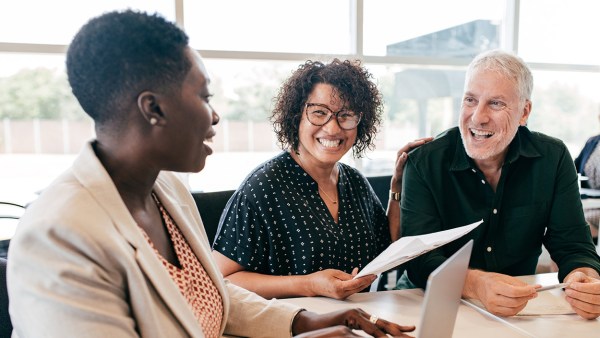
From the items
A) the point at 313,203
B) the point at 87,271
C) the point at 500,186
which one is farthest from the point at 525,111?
the point at 87,271

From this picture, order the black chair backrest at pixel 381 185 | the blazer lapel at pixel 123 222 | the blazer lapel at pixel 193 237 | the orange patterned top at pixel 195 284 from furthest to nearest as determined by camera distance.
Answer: the black chair backrest at pixel 381 185, the blazer lapel at pixel 193 237, the orange patterned top at pixel 195 284, the blazer lapel at pixel 123 222

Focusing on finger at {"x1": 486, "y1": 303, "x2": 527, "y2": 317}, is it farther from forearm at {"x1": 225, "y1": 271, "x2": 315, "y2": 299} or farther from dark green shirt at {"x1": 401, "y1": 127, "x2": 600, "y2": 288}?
forearm at {"x1": 225, "y1": 271, "x2": 315, "y2": 299}

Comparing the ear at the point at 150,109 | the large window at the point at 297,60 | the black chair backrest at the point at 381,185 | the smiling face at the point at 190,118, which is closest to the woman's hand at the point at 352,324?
the smiling face at the point at 190,118

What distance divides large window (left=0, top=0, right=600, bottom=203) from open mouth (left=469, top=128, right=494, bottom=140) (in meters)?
0.79

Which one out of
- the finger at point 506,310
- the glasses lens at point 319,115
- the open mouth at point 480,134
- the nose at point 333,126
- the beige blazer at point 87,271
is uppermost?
the glasses lens at point 319,115

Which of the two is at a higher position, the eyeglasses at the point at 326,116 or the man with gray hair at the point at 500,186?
the eyeglasses at the point at 326,116

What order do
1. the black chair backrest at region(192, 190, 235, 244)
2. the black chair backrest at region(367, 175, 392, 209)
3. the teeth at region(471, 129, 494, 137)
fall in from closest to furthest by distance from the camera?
the teeth at region(471, 129, 494, 137) → the black chair backrest at region(192, 190, 235, 244) → the black chair backrest at region(367, 175, 392, 209)

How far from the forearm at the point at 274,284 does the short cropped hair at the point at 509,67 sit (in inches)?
37.1

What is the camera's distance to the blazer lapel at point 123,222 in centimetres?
84

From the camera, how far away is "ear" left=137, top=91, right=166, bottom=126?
2.76ft

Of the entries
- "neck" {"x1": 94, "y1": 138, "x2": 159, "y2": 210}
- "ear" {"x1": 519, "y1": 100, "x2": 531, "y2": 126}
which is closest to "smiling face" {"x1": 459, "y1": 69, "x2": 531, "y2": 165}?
"ear" {"x1": 519, "y1": 100, "x2": 531, "y2": 126}

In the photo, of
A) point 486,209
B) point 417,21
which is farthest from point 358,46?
point 486,209

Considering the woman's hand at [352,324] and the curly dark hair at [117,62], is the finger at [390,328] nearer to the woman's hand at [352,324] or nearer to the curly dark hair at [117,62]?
the woman's hand at [352,324]

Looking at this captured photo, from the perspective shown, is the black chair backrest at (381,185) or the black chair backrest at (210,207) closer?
the black chair backrest at (210,207)
